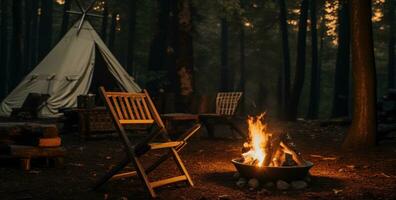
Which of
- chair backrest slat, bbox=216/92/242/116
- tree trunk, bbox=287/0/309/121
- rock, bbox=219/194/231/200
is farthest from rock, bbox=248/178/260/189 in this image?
tree trunk, bbox=287/0/309/121

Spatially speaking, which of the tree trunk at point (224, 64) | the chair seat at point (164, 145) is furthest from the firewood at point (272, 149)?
the tree trunk at point (224, 64)

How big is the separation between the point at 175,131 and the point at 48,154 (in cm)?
425

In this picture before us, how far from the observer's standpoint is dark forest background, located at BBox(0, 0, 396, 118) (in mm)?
18672

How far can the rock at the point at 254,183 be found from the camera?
5578 mm

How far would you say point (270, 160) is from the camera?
575 centimetres

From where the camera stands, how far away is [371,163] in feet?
24.4

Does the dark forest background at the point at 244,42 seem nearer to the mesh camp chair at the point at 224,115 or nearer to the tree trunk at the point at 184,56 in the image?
the tree trunk at the point at 184,56

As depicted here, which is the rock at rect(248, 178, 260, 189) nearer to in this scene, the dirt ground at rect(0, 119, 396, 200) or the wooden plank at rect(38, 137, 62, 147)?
the dirt ground at rect(0, 119, 396, 200)

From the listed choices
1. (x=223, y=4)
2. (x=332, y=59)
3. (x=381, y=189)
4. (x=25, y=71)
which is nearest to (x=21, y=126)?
(x=381, y=189)

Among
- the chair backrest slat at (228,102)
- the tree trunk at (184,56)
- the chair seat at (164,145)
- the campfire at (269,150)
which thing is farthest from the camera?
the tree trunk at (184,56)

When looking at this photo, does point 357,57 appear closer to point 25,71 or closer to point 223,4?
point 223,4

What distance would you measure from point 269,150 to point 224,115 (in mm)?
4657

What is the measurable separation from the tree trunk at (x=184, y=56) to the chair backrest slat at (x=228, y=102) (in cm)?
90

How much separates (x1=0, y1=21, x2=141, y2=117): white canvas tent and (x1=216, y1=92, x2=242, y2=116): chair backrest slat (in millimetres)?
6642
